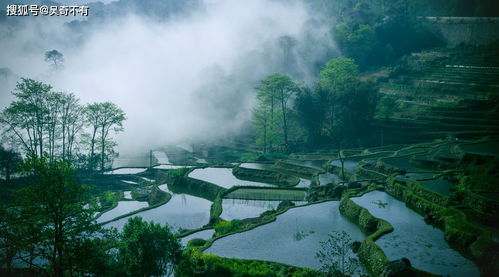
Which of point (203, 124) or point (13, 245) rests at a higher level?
point (203, 124)

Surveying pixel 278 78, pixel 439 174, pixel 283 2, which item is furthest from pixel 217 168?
pixel 283 2

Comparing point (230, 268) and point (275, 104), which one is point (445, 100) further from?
point (230, 268)

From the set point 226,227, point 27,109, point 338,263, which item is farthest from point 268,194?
point 27,109

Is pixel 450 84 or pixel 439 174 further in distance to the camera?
pixel 450 84

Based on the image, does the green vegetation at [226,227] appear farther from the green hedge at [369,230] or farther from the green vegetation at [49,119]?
the green vegetation at [49,119]

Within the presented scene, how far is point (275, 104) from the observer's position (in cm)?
7181

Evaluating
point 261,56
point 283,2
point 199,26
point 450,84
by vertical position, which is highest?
point 283,2

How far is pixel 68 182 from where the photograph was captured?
17625 millimetres

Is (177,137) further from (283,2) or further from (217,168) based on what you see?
(283,2)

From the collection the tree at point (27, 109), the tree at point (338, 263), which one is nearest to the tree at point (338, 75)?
the tree at point (27, 109)

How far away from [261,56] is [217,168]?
55929mm

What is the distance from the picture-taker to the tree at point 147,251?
1881 centimetres

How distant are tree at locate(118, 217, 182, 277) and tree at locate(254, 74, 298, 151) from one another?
48438 millimetres

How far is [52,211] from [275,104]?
56878mm
